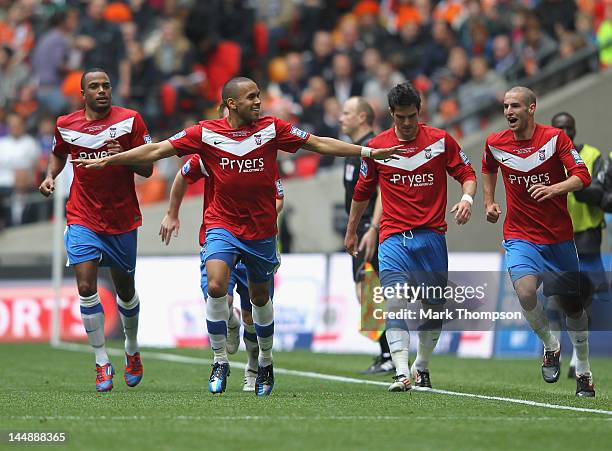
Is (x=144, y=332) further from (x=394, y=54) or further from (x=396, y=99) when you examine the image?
(x=396, y=99)

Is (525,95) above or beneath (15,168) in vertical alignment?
beneath

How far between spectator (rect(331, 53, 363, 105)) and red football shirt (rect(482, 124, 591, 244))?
1166 cm

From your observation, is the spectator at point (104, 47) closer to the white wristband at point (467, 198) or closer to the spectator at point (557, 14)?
the spectator at point (557, 14)

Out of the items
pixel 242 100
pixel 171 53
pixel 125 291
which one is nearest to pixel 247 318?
pixel 125 291

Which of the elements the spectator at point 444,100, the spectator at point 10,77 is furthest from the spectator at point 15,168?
the spectator at point 444,100

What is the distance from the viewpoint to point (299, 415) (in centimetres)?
927

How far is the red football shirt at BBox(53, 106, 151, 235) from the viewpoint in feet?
38.2

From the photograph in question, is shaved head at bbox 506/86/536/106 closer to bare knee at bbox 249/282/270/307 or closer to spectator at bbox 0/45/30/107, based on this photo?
bare knee at bbox 249/282/270/307

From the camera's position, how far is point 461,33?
23734 mm

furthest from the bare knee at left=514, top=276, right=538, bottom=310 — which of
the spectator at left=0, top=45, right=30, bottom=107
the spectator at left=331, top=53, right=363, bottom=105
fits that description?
the spectator at left=0, top=45, right=30, bottom=107

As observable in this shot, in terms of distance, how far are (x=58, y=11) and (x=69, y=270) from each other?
7024 millimetres

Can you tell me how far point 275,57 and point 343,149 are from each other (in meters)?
15.7

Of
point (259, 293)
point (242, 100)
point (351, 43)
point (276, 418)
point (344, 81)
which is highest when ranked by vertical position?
point (351, 43)

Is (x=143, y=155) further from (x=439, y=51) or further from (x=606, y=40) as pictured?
(x=439, y=51)
